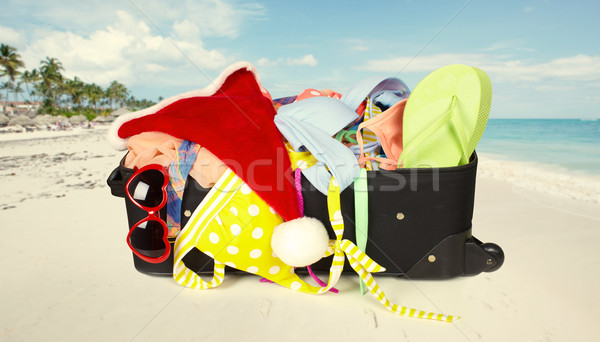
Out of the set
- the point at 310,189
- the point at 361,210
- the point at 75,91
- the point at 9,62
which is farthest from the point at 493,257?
the point at 75,91

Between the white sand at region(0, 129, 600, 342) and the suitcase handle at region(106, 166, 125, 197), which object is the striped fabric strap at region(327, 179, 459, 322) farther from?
the suitcase handle at region(106, 166, 125, 197)

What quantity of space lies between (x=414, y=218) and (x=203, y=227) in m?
0.83

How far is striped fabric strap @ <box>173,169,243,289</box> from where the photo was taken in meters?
1.33

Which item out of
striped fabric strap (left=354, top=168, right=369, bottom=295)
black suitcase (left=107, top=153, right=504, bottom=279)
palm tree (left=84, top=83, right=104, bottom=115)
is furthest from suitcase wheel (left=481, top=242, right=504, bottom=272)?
palm tree (left=84, top=83, right=104, bottom=115)

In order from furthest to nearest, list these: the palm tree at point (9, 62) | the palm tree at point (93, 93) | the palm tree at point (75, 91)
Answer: the palm tree at point (93, 93)
the palm tree at point (75, 91)
the palm tree at point (9, 62)

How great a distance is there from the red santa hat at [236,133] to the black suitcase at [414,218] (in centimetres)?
11

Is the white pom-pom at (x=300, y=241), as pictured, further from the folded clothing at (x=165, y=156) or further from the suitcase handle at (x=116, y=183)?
the suitcase handle at (x=116, y=183)

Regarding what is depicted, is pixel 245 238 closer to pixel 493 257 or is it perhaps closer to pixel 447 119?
pixel 447 119

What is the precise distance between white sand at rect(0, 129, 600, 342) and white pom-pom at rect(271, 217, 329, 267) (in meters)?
0.21

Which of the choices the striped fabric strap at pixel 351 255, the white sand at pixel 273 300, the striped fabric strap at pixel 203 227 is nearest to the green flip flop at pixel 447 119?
the striped fabric strap at pixel 351 255

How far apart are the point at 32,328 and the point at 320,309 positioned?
1002mm

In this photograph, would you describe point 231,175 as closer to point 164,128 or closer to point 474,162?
point 164,128

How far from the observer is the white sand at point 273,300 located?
1156mm

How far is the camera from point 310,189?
132 centimetres
